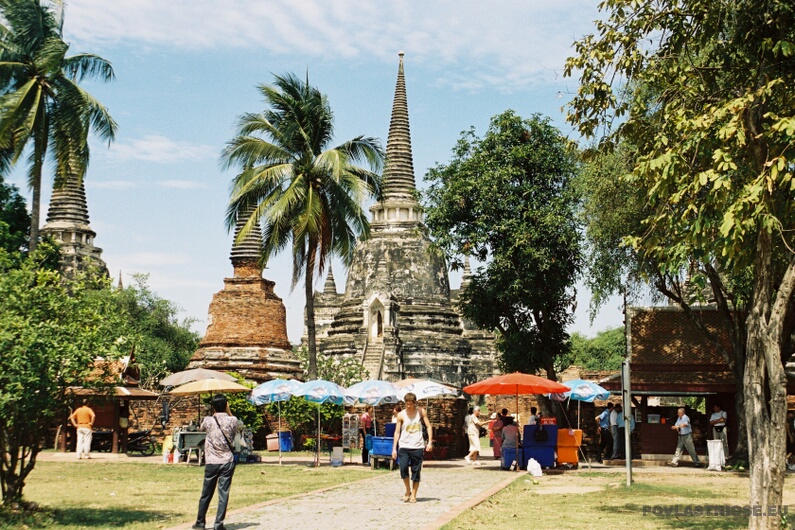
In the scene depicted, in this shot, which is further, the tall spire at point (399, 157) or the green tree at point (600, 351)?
the green tree at point (600, 351)

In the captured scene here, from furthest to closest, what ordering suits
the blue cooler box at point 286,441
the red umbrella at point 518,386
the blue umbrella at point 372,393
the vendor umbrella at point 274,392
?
the blue cooler box at point 286,441 → the vendor umbrella at point 274,392 → the blue umbrella at point 372,393 → the red umbrella at point 518,386

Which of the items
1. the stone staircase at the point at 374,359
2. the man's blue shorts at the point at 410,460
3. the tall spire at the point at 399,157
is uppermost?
the tall spire at the point at 399,157

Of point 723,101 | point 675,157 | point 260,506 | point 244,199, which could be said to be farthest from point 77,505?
point 244,199

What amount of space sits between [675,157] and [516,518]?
15.8ft

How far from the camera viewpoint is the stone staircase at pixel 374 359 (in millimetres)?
39938

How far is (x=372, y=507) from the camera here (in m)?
12.1

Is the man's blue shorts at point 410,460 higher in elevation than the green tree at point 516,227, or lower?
lower

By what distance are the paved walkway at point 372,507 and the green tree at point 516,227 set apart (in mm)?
8812

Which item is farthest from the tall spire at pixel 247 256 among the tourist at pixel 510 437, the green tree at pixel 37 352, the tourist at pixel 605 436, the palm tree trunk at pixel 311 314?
the green tree at pixel 37 352

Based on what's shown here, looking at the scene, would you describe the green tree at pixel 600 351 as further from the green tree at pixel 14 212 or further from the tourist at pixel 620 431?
the tourist at pixel 620 431

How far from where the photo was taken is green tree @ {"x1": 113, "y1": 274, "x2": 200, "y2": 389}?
5362cm

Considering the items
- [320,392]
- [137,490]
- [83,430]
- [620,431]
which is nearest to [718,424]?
[620,431]

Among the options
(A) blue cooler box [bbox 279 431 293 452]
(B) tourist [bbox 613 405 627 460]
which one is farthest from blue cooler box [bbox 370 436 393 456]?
(A) blue cooler box [bbox 279 431 293 452]

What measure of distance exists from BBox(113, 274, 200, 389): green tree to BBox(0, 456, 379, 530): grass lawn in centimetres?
3361
